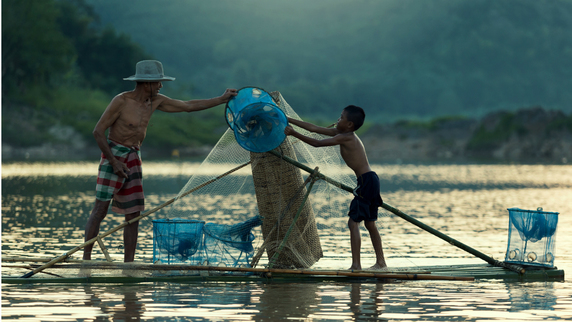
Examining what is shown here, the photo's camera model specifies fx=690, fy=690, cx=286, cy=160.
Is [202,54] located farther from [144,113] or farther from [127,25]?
[144,113]

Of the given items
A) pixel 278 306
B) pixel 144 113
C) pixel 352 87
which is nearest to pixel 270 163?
pixel 144 113

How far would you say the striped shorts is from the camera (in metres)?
6.79

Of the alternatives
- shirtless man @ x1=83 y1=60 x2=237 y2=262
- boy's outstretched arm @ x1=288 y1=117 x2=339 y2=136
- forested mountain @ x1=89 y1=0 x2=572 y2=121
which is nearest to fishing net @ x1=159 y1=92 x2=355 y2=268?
boy's outstretched arm @ x1=288 y1=117 x2=339 y2=136

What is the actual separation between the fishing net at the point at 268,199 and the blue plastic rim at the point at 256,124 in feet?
0.07

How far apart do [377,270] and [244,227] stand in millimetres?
1423

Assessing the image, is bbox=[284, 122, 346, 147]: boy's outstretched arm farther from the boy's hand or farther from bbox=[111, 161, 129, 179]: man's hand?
bbox=[111, 161, 129, 179]: man's hand

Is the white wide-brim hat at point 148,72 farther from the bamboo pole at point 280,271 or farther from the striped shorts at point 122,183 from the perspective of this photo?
the bamboo pole at point 280,271

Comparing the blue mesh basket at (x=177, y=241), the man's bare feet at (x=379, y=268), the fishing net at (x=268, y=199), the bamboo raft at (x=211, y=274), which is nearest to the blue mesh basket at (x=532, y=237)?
the bamboo raft at (x=211, y=274)

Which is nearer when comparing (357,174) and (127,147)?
(127,147)

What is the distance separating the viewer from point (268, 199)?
7.24 m

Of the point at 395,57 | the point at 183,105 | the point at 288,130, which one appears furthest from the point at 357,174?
the point at 395,57

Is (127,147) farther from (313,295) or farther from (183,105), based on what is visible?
(313,295)

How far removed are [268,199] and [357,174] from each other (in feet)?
3.17

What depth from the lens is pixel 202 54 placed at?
595 feet
